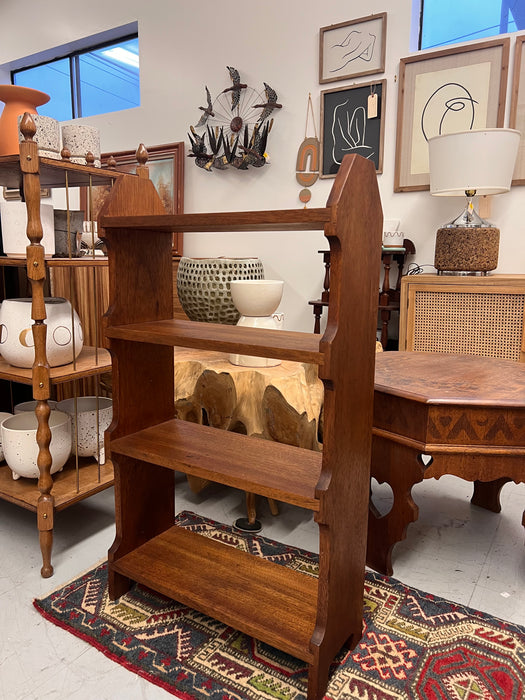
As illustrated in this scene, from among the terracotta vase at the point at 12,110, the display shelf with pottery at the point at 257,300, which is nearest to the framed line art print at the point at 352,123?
the display shelf with pottery at the point at 257,300

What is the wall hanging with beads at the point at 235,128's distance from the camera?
128 inches

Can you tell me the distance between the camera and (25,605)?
1340 millimetres

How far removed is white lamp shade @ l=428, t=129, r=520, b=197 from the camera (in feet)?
7.18

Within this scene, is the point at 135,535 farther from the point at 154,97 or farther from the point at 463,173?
the point at 154,97

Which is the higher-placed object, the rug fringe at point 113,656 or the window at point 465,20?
the window at point 465,20

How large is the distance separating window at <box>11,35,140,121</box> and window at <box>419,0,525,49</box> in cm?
224

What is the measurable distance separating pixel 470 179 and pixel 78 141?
64.5 inches

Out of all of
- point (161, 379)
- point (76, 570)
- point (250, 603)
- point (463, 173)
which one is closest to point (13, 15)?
point (463, 173)

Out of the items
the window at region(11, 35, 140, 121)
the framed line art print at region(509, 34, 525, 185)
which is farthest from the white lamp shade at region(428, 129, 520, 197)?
the window at region(11, 35, 140, 121)

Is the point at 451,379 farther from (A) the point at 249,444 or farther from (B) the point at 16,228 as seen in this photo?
(B) the point at 16,228

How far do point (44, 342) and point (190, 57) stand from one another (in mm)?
2909

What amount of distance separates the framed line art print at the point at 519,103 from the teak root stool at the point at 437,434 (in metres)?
1.49

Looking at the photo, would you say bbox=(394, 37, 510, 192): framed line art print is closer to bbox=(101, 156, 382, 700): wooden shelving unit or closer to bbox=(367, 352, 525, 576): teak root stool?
bbox=(367, 352, 525, 576): teak root stool

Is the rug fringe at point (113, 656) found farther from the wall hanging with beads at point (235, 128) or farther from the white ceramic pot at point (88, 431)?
the wall hanging with beads at point (235, 128)
